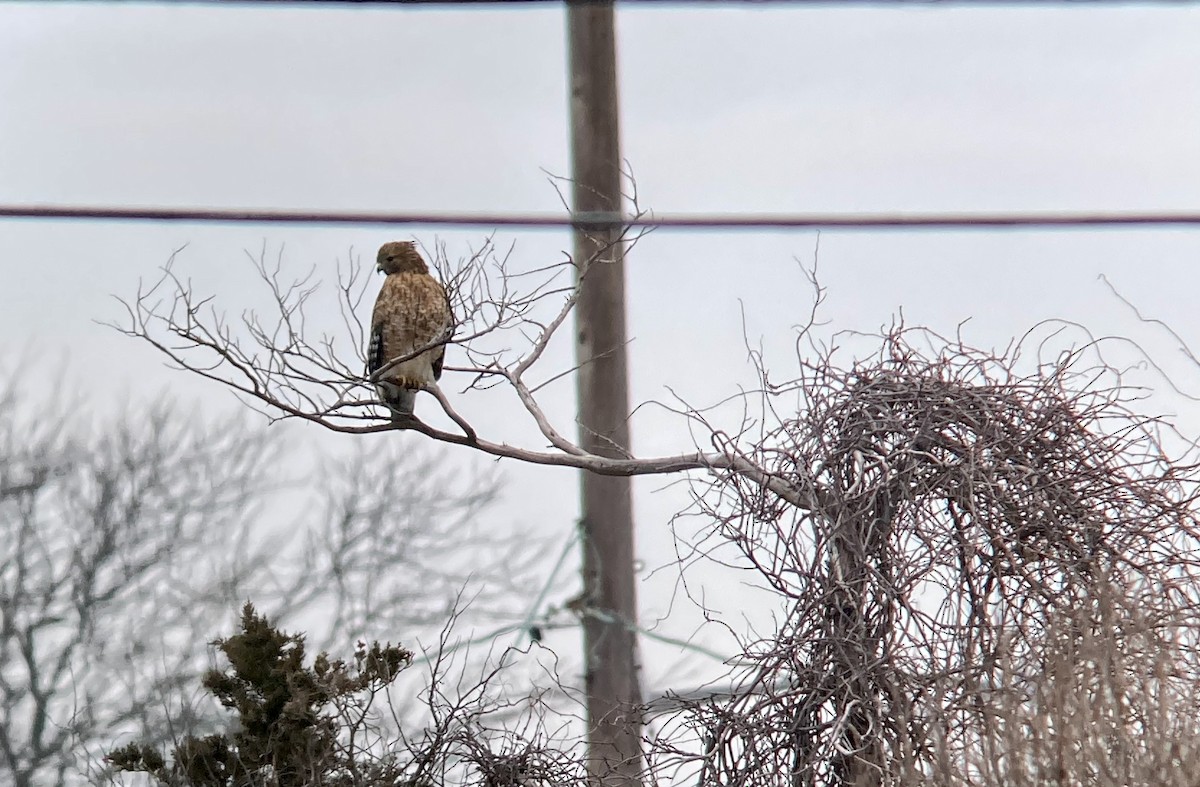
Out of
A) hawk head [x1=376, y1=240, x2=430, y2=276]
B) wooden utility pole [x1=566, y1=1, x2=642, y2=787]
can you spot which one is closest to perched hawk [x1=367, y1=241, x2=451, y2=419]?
hawk head [x1=376, y1=240, x2=430, y2=276]

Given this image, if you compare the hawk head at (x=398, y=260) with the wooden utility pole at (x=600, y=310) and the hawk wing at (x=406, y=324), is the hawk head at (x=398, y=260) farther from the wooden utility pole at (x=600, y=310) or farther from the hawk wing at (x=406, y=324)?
the wooden utility pole at (x=600, y=310)

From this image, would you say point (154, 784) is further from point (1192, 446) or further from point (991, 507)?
point (1192, 446)

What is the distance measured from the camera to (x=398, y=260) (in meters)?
6.50

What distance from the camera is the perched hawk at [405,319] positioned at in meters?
6.13

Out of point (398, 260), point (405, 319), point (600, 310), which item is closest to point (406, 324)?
point (405, 319)

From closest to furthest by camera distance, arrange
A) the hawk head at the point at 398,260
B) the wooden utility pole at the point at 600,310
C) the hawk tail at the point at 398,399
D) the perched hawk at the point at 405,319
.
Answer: the hawk tail at the point at 398,399 → the perched hawk at the point at 405,319 → the hawk head at the point at 398,260 → the wooden utility pole at the point at 600,310

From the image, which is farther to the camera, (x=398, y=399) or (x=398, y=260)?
(x=398, y=260)

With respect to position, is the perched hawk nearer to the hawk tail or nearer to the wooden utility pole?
the hawk tail

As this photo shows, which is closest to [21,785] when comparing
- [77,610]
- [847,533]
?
[77,610]

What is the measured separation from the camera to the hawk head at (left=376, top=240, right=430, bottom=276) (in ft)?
21.4

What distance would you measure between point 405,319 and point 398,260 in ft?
1.01

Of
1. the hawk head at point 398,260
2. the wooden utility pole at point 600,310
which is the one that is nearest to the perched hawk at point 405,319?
the hawk head at point 398,260

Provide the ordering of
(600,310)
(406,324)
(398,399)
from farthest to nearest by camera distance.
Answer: (600,310), (406,324), (398,399)

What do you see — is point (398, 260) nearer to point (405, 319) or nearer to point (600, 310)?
point (405, 319)
